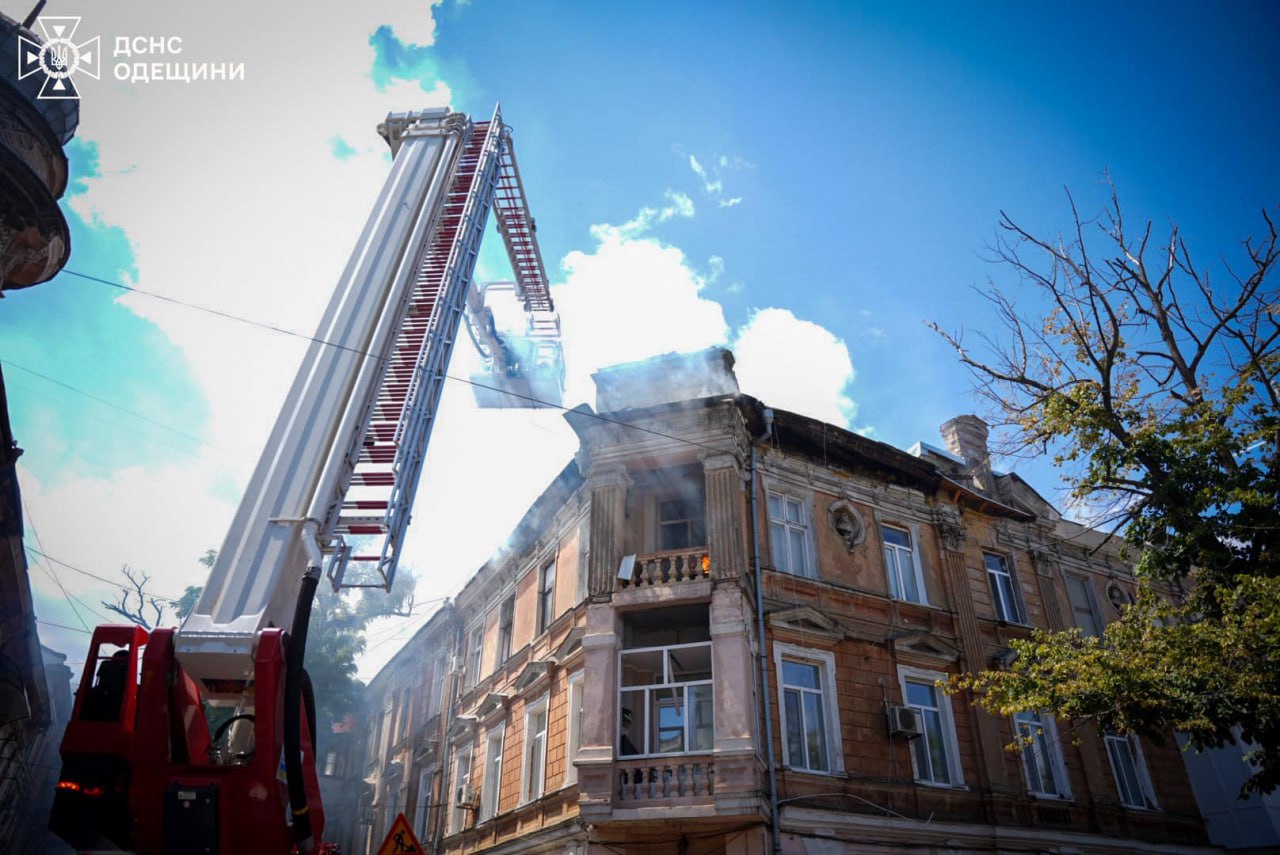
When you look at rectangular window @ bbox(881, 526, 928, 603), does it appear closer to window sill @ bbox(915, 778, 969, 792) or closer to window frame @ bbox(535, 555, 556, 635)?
window sill @ bbox(915, 778, 969, 792)

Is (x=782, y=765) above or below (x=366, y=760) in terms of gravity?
below

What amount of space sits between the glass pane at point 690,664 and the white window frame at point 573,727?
6.08 ft

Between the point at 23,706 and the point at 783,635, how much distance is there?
13.2 meters

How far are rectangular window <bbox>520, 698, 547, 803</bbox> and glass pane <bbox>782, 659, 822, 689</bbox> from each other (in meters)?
5.31

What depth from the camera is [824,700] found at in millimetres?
15016

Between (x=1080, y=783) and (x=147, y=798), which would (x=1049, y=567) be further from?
(x=147, y=798)

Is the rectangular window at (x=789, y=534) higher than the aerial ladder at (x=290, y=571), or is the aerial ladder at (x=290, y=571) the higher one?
the rectangular window at (x=789, y=534)

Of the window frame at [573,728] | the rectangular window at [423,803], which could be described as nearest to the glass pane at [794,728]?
the window frame at [573,728]

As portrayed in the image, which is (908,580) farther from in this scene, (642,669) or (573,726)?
(573,726)

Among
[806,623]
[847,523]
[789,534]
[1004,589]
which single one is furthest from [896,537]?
[806,623]

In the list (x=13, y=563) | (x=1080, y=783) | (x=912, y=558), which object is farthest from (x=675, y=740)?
(x=13, y=563)

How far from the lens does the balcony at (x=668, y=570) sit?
590 inches

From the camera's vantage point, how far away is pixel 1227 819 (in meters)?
18.0

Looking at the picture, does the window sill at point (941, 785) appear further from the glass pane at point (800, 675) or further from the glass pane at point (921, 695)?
the glass pane at point (800, 675)
